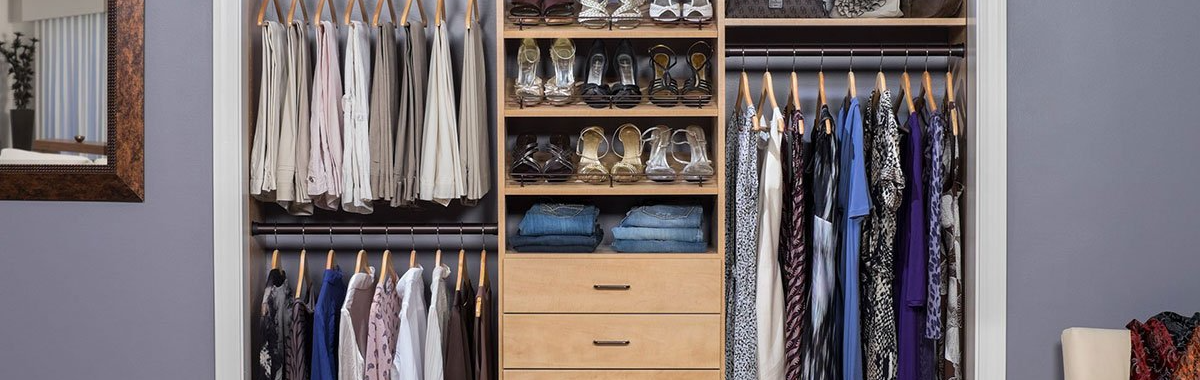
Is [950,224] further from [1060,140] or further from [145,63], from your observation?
[145,63]

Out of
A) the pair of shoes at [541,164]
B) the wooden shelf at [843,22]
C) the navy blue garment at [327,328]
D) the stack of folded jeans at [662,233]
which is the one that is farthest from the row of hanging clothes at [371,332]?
the wooden shelf at [843,22]

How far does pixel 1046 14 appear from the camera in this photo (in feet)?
8.64

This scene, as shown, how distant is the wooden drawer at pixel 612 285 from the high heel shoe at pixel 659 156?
0.77ft

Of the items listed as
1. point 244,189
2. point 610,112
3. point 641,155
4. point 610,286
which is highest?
point 610,112

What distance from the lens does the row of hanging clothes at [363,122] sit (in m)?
2.89

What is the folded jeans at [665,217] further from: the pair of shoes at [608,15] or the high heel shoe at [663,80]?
the pair of shoes at [608,15]

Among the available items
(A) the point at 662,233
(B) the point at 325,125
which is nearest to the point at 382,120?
(B) the point at 325,125

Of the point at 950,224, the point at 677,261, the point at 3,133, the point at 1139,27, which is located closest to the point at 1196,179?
the point at 1139,27

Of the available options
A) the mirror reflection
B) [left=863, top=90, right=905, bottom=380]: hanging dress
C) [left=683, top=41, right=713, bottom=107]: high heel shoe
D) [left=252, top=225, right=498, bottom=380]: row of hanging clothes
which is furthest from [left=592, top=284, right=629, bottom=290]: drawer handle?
the mirror reflection

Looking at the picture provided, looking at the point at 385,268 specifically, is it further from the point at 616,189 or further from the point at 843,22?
the point at 843,22

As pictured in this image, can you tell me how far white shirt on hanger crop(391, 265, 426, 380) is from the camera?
287cm

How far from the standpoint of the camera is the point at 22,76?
111 inches

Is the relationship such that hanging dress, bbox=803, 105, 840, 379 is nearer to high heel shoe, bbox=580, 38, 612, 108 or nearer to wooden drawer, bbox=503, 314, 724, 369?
wooden drawer, bbox=503, 314, 724, 369

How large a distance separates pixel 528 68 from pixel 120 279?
4.16 ft
